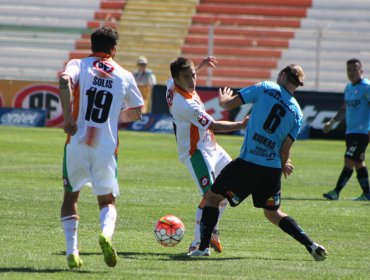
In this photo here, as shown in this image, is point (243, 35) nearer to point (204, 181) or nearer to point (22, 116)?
point (22, 116)

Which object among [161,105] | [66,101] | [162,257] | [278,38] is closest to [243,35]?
[278,38]

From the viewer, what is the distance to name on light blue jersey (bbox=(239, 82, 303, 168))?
9.44 m

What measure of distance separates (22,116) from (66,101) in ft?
78.2

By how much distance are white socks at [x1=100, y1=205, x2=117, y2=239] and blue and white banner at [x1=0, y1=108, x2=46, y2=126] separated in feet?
76.1

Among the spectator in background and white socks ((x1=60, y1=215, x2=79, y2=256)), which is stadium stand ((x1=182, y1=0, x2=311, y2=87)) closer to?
the spectator in background

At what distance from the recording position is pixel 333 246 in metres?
10.8

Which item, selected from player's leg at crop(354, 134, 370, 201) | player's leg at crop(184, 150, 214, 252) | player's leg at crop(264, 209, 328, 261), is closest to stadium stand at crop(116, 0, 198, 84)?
player's leg at crop(354, 134, 370, 201)

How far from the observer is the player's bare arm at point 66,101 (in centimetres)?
830

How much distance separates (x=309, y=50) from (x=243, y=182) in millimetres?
29340

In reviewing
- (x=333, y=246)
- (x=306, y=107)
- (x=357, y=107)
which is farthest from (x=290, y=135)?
(x=306, y=107)

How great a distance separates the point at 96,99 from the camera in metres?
8.63

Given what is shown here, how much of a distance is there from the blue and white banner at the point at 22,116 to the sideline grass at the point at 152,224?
364 inches

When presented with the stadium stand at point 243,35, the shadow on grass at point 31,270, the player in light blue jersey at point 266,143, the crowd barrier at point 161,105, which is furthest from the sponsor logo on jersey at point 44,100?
the shadow on grass at point 31,270

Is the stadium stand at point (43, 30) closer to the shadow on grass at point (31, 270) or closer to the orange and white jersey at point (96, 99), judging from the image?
the orange and white jersey at point (96, 99)
